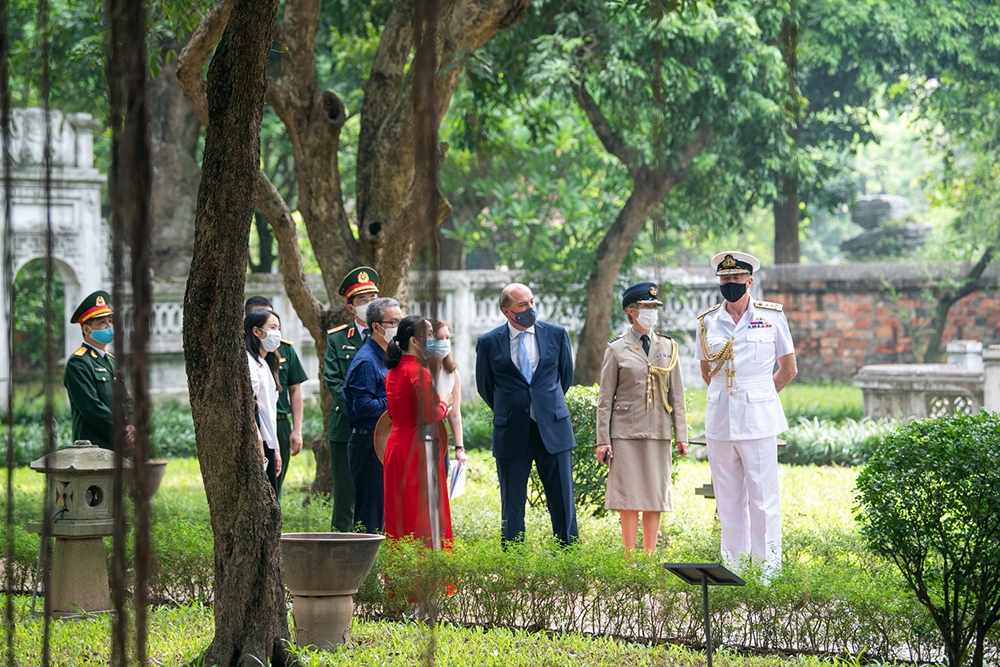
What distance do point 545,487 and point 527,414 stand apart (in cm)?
44

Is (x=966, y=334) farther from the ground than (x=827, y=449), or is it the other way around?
(x=966, y=334)

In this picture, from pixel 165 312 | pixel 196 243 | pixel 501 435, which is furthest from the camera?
pixel 165 312

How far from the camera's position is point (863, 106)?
20.2 m

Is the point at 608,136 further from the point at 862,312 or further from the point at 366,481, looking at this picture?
the point at 366,481

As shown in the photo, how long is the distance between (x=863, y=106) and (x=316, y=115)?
14.3m

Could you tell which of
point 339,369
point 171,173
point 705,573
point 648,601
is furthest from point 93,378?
point 171,173

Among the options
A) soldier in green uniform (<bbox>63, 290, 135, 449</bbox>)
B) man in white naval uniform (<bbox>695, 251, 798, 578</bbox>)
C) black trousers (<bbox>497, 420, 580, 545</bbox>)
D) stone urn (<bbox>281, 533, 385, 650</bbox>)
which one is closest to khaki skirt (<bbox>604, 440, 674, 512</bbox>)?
black trousers (<bbox>497, 420, 580, 545</bbox>)

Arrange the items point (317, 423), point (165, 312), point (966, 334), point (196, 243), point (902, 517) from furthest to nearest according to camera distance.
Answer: point (966, 334)
point (165, 312)
point (317, 423)
point (902, 517)
point (196, 243)

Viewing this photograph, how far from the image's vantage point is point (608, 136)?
1459cm

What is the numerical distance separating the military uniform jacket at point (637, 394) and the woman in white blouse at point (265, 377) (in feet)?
6.44

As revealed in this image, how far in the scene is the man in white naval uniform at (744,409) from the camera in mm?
6188

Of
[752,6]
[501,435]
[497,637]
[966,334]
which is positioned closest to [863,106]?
[966,334]

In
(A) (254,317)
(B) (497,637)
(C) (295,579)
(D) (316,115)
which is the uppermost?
(D) (316,115)

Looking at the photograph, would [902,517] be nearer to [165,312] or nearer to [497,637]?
[497,637]
